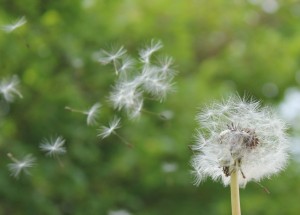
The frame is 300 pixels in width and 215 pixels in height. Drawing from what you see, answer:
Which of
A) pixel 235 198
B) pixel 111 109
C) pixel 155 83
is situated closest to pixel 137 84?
pixel 155 83

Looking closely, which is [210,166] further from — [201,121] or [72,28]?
[72,28]

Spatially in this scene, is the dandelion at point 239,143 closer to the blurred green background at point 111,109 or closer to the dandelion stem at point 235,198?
the dandelion stem at point 235,198

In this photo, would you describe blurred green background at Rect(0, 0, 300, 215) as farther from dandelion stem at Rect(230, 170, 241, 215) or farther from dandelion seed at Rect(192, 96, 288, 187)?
dandelion stem at Rect(230, 170, 241, 215)

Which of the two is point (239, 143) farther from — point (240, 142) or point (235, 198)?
point (235, 198)

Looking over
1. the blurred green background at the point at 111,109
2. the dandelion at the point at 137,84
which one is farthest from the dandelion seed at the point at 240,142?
the blurred green background at the point at 111,109

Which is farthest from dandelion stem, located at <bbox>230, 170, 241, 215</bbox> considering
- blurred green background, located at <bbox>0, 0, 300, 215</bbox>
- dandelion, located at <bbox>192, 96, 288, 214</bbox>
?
blurred green background, located at <bbox>0, 0, 300, 215</bbox>

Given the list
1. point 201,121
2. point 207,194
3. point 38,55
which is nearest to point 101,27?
point 38,55
